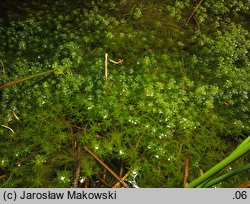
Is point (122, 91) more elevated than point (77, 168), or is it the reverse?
point (122, 91)

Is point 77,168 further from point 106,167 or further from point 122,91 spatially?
point 122,91

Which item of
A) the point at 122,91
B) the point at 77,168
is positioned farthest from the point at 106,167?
the point at 122,91

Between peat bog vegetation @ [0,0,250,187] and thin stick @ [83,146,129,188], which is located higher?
peat bog vegetation @ [0,0,250,187]

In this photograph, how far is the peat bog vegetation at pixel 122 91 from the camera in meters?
1.33

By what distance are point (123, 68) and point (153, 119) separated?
1.17 feet

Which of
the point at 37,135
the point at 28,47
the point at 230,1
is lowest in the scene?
the point at 37,135

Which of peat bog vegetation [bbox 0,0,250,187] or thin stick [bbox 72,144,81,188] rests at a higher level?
peat bog vegetation [bbox 0,0,250,187]

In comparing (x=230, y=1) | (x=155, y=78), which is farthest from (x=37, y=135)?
(x=230, y=1)

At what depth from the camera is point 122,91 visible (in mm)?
1547

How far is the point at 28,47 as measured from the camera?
→ 1725 mm

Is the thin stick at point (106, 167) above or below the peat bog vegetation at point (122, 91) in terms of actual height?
below

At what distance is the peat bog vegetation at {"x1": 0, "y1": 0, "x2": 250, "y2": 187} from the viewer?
133cm

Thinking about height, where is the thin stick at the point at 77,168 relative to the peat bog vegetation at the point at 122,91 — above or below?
below
